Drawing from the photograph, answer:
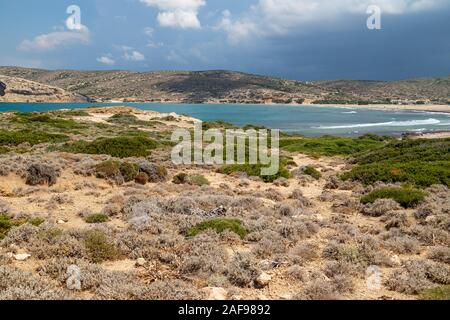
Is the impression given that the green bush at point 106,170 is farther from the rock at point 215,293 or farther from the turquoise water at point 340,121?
the turquoise water at point 340,121

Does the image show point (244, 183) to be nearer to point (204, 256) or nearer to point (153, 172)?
point (153, 172)

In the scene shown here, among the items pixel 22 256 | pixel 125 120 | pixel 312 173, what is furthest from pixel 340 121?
pixel 22 256

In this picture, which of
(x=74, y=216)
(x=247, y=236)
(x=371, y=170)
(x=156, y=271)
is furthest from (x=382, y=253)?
(x=371, y=170)

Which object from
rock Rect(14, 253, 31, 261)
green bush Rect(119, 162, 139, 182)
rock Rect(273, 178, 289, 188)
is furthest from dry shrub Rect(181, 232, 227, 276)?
rock Rect(273, 178, 289, 188)

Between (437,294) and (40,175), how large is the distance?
575 inches

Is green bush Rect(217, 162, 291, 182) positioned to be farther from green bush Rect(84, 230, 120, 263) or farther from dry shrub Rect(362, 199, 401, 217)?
green bush Rect(84, 230, 120, 263)

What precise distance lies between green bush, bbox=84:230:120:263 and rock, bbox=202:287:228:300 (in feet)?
8.51

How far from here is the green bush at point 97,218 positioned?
11484 mm

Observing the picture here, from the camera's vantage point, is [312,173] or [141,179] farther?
[312,173]

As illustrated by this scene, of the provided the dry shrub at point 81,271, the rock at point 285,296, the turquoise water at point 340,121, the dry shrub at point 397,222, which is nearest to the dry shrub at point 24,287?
the dry shrub at point 81,271

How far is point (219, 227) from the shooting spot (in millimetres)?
10484

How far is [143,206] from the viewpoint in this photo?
41.8 ft

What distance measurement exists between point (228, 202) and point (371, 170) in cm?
954
